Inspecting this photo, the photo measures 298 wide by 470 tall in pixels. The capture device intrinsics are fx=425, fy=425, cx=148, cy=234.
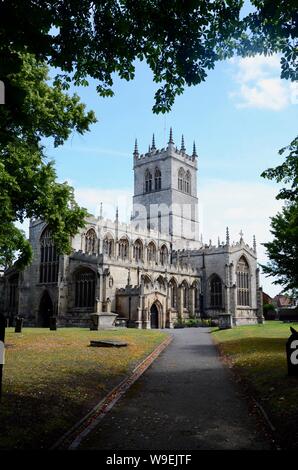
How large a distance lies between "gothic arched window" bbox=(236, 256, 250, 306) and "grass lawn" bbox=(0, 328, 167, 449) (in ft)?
134

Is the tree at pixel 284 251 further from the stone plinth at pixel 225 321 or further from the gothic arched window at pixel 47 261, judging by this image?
the gothic arched window at pixel 47 261

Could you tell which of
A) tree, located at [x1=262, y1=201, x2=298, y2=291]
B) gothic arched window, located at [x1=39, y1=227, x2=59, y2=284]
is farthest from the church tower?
tree, located at [x1=262, y1=201, x2=298, y2=291]

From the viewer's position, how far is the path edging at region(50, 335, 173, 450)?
6.06m

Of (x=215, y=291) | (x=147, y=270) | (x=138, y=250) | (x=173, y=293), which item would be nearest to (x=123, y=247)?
(x=138, y=250)

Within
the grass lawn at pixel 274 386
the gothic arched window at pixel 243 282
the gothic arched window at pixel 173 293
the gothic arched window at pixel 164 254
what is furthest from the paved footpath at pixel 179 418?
the gothic arched window at pixel 164 254

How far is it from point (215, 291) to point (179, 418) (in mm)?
48516

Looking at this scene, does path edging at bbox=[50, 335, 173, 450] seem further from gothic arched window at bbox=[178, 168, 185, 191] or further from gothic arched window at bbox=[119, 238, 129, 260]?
gothic arched window at bbox=[178, 168, 185, 191]

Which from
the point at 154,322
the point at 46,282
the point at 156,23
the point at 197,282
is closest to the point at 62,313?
the point at 46,282

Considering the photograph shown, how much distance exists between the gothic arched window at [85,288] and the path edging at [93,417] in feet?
91.7

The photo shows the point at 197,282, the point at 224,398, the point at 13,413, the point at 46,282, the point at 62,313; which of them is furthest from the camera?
the point at 197,282

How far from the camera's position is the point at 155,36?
762cm
